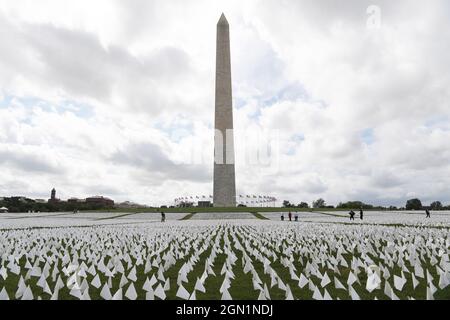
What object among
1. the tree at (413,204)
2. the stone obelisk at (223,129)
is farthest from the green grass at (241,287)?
the tree at (413,204)

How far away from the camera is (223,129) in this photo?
199 ft

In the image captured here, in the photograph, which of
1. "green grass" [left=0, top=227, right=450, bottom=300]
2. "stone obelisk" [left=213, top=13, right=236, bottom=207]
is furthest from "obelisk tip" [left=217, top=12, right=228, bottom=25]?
"green grass" [left=0, top=227, right=450, bottom=300]

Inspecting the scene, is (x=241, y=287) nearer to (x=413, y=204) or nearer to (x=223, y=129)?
(x=223, y=129)

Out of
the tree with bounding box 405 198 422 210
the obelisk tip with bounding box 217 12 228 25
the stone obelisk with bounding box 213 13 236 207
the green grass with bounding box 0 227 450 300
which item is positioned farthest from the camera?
the tree with bounding box 405 198 422 210

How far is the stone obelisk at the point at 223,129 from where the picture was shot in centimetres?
6009

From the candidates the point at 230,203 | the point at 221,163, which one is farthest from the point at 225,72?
the point at 230,203

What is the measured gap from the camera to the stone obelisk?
197ft

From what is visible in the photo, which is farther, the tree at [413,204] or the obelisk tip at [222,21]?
the tree at [413,204]

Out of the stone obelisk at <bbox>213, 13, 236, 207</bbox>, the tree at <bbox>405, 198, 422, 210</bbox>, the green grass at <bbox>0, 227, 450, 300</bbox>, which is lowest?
the green grass at <bbox>0, 227, 450, 300</bbox>

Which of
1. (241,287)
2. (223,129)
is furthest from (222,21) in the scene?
(241,287)

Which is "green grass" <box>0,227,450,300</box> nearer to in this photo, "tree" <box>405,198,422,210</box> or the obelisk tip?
the obelisk tip

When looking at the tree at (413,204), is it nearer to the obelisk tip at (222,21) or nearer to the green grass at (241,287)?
the obelisk tip at (222,21)
